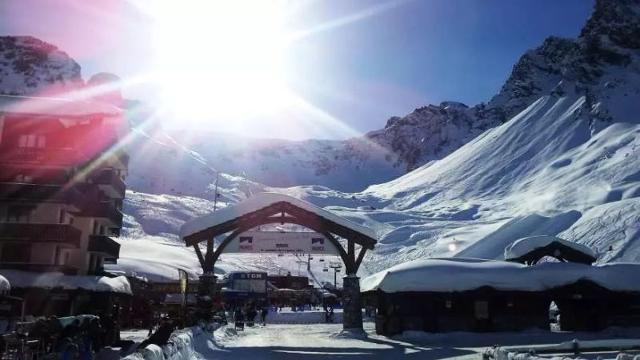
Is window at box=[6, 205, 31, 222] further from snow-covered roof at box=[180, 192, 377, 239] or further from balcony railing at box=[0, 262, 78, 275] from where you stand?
snow-covered roof at box=[180, 192, 377, 239]

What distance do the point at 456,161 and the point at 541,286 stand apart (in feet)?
466

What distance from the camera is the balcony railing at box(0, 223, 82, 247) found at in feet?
117

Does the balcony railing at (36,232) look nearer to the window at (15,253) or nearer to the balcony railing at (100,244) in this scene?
the window at (15,253)

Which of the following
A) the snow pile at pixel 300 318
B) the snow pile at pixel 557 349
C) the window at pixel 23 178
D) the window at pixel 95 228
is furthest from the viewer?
the snow pile at pixel 300 318

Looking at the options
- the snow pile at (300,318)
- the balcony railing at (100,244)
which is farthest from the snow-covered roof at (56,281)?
the snow pile at (300,318)

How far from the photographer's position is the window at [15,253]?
3622 centimetres

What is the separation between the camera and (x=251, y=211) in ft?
101

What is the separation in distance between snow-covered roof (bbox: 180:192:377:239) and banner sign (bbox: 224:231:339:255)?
1547 mm

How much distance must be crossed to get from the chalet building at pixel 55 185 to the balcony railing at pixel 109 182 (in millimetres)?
77

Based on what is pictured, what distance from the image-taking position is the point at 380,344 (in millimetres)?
25859

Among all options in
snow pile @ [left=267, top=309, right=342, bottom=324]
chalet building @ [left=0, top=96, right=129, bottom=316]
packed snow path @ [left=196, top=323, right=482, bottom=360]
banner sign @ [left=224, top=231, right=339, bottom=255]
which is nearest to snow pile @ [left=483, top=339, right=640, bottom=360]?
packed snow path @ [left=196, top=323, right=482, bottom=360]

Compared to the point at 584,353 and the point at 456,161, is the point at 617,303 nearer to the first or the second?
the point at 584,353

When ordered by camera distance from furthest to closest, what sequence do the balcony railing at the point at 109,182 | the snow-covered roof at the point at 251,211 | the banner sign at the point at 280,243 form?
1. the balcony railing at the point at 109,182
2. the banner sign at the point at 280,243
3. the snow-covered roof at the point at 251,211

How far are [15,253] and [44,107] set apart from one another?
30.5 feet
